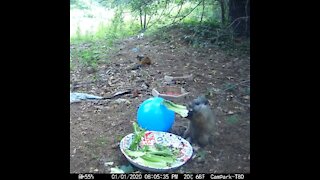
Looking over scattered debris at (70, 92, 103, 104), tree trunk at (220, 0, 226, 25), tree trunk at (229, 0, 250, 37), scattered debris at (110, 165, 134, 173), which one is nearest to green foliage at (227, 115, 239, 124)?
scattered debris at (110, 165, 134, 173)

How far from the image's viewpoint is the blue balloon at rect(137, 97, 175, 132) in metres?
3.13

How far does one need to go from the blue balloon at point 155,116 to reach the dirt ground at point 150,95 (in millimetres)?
200

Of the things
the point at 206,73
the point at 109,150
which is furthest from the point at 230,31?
the point at 109,150

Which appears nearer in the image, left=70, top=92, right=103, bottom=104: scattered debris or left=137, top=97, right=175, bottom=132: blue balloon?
left=137, top=97, right=175, bottom=132: blue balloon

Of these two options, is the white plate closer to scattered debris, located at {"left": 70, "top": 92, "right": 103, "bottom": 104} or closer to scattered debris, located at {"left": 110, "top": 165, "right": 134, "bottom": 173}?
scattered debris, located at {"left": 110, "top": 165, "right": 134, "bottom": 173}

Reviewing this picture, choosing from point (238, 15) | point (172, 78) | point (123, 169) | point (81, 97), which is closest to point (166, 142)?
point (123, 169)

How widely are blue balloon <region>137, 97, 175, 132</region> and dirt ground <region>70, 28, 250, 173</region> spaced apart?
0.20 metres

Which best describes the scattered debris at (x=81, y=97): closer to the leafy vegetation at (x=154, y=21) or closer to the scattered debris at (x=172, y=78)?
the scattered debris at (x=172, y=78)

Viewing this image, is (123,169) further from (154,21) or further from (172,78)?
(154,21)

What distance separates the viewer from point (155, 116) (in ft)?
10.3

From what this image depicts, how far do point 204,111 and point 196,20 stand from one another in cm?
400

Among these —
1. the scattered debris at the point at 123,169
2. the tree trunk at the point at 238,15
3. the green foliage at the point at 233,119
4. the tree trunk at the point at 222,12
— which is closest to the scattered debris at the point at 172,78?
the green foliage at the point at 233,119

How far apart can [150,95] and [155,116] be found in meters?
1.05

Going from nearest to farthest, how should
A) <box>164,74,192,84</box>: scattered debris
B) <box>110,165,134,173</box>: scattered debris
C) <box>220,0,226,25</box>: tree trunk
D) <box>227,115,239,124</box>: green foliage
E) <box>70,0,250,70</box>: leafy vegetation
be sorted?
<box>110,165,134,173</box>: scattered debris
<box>227,115,239,124</box>: green foliage
<box>164,74,192,84</box>: scattered debris
<box>70,0,250,70</box>: leafy vegetation
<box>220,0,226,25</box>: tree trunk
